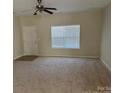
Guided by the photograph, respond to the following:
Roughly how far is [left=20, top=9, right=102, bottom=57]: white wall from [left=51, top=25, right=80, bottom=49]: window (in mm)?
230

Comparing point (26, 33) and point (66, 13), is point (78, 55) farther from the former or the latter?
point (26, 33)

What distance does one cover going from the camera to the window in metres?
7.35

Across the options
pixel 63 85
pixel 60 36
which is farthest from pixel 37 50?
pixel 63 85

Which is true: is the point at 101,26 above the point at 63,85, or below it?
above

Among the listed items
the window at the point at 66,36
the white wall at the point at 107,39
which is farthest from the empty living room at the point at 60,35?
the white wall at the point at 107,39

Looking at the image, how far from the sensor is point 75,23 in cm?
720

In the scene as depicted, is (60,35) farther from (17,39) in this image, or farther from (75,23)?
(17,39)

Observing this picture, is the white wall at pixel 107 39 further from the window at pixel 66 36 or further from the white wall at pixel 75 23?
the window at pixel 66 36

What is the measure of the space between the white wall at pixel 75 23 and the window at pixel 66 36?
23cm

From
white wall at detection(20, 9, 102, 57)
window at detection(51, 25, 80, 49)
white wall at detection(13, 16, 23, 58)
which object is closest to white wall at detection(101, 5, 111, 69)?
white wall at detection(20, 9, 102, 57)

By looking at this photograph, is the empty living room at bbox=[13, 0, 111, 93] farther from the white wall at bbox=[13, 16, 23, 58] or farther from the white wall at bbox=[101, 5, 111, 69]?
the white wall at bbox=[101, 5, 111, 69]

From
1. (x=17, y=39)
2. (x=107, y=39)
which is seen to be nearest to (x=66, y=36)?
(x=17, y=39)
